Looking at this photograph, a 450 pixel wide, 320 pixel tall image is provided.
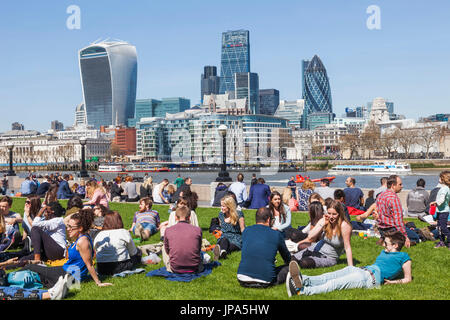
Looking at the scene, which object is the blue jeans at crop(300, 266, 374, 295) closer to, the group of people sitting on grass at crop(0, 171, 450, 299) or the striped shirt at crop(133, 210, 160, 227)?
the group of people sitting on grass at crop(0, 171, 450, 299)

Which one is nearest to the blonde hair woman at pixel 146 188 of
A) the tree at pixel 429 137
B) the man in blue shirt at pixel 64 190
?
the man in blue shirt at pixel 64 190

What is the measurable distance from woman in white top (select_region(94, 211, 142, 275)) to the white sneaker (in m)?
1.51

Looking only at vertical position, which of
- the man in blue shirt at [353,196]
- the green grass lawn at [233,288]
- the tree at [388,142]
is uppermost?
the tree at [388,142]

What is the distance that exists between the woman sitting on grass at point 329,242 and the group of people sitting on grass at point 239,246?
17 mm

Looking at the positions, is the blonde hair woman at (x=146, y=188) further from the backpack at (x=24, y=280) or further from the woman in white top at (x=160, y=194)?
the backpack at (x=24, y=280)

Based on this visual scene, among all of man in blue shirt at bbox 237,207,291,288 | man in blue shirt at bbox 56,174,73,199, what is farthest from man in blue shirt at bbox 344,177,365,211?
man in blue shirt at bbox 56,174,73,199

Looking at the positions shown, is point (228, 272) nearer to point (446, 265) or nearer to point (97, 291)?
point (97, 291)

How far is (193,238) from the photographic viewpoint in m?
8.40

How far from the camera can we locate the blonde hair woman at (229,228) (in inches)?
407

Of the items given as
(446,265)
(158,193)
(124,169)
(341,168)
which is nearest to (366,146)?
(341,168)

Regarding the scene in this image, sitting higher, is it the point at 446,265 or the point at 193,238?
the point at 193,238

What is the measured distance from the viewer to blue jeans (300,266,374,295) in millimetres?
7324

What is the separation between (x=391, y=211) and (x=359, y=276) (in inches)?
141
